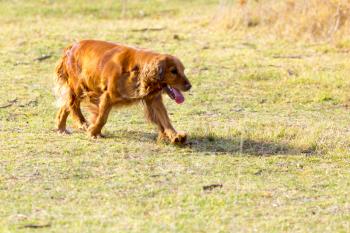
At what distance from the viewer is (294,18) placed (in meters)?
15.8

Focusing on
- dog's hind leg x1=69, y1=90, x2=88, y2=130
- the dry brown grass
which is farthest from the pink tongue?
the dry brown grass

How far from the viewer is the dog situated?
8.45m

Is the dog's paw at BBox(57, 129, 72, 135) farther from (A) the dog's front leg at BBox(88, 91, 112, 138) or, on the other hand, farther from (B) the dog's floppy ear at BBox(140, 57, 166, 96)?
(B) the dog's floppy ear at BBox(140, 57, 166, 96)

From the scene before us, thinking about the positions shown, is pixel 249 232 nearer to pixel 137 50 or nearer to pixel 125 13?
pixel 137 50

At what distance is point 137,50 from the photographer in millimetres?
8680

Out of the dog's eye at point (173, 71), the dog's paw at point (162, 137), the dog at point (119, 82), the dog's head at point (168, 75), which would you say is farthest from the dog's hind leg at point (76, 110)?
the dog's eye at point (173, 71)

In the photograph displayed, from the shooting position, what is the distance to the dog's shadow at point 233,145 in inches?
337

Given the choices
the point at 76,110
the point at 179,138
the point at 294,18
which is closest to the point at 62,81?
the point at 76,110

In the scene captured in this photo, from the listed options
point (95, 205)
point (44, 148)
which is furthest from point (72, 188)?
point (44, 148)

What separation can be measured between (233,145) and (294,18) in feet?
24.4

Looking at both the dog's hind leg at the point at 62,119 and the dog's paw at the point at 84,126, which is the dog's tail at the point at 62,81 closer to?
the dog's hind leg at the point at 62,119

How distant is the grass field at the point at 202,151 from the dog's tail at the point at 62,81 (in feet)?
1.17

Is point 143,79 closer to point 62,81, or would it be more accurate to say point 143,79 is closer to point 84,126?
point 84,126

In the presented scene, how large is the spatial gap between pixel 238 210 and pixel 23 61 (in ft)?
25.0
